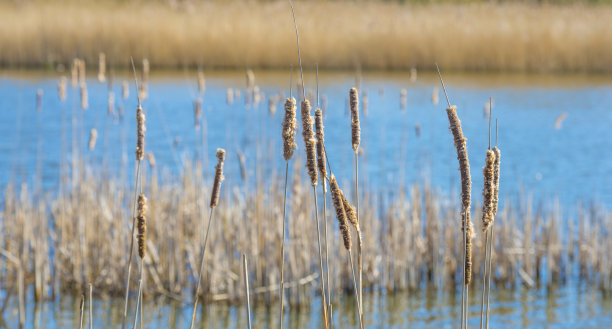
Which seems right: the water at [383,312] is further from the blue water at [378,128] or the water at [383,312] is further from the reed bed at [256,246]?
the blue water at [378,128]

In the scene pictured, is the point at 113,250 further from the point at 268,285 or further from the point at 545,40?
the point at 545,40

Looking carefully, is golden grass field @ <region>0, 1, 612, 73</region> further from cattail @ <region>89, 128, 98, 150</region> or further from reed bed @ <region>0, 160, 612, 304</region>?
cattail @ <region>89, 128, 98, 150</region>

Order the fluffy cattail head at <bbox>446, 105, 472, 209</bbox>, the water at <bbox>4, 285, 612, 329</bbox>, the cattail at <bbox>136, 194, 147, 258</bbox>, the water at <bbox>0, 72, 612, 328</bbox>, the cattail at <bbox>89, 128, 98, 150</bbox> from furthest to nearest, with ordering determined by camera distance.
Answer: the water at <bbox>0, 72, 612, 328</bbox>, the water at <bbox>4, 285, 612, 329</bbox>, the cattail at <bbox>89, 128, 98, 150</bbox>, the cattail at <bbox>136, 194, 147, 258</bbox>, the fluffy cattail head at <bbox>446, 105, 472, 209</bbox>

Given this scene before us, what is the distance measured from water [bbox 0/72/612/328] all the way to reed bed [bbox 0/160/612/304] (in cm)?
11

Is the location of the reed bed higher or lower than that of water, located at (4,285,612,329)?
higher

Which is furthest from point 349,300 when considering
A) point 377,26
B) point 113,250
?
point 377,26

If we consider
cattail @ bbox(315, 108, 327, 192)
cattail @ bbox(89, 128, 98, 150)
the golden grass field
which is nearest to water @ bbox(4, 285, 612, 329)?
cattail @ bbox(89, 128, 98, 150)

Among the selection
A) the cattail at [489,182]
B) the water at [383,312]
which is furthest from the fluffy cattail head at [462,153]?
the water at [383,312]

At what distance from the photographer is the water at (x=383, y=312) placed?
493 cm

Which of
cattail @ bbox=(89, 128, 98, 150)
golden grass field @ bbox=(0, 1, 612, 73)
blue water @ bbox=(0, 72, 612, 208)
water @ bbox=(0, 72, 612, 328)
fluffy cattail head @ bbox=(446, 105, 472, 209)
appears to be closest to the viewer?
fluffy cattail head @ bbox=(446, 105, 472, 209)

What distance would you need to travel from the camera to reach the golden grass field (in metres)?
15.0

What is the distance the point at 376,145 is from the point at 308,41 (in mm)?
4751

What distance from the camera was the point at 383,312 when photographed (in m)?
5.14

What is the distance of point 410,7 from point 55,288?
1508 centimetres
